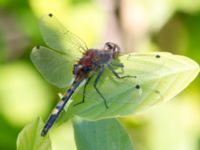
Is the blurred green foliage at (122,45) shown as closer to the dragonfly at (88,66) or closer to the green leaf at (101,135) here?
the dragonfly at (88,66)

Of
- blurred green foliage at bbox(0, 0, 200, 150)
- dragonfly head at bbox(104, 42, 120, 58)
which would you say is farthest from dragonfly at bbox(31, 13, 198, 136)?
blurred green foliage at bbox(0, 0, 200, 150)

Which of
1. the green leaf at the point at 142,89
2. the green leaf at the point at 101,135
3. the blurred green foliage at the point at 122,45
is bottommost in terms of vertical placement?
the blurred green foliage at the point at 122,45

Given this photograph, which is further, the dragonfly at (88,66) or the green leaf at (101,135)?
the dragonfly at (88,66)

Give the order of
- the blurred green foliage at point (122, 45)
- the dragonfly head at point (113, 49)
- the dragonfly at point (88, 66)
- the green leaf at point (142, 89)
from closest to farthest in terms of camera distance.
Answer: the green leaf at point (142, 89) < the dragonfly at point (88, 66) < the dragonfly head at point (113, 49) < the blurred green foliage at point (122, 45)

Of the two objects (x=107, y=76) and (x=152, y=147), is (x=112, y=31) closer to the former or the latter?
(x=152, y=147)

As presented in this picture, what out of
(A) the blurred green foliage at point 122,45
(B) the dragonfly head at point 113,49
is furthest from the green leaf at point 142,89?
(A) the blurred green foliage at point 122,45

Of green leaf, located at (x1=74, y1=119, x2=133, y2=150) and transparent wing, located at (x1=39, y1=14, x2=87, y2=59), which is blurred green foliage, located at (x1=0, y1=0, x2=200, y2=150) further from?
green leaf, located at (x1=74, y1=119, x2=133, y2=150)

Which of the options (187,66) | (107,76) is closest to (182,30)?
(107,76)

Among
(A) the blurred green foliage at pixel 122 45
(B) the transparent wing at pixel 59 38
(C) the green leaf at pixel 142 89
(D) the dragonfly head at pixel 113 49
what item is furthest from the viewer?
(A) the blurred green foliage at pixel 122 45
